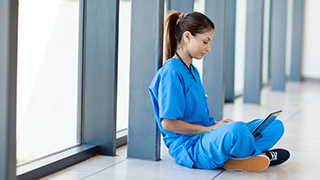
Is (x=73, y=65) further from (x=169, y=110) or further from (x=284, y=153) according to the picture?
(x=284, y=153)

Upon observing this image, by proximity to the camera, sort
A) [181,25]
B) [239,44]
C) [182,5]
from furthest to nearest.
Answer: [239,44] < [182,5] < [181,25]

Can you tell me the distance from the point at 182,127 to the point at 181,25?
0.60 m

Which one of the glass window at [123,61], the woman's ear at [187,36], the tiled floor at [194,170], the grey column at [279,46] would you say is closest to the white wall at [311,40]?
the grey column at [279,46]

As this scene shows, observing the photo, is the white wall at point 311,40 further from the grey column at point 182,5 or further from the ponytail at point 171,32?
the ponytail at point 171,32

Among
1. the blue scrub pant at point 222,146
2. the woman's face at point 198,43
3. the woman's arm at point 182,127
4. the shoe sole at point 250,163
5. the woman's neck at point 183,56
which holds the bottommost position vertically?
the shoe sole at point 250,163

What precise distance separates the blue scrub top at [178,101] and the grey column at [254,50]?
3252mm

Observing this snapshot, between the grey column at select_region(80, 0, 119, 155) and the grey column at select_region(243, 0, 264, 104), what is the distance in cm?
330

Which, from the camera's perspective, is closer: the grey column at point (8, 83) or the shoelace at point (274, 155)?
the grey column at point (8, 83)

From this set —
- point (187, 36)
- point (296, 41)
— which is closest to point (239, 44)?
point (296, 41)

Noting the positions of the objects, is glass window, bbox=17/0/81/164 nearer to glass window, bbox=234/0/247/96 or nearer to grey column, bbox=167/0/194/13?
grey column, bbox=167/0/194/13

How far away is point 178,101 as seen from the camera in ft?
8.14

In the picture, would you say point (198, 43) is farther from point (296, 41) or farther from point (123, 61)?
point (296, 41)

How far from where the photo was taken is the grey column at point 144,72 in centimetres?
278

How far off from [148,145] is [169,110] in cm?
44
